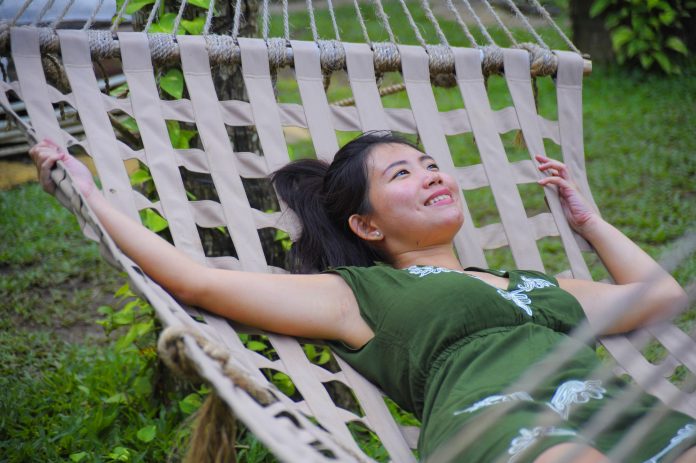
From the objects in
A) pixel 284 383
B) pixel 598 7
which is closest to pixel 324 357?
pixel 284 383

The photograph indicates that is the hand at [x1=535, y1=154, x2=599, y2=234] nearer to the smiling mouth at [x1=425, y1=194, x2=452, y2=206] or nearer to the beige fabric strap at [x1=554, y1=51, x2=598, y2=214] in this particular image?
the beige fabric strap at [x1=554, y1=51, x2=598, y2=214]

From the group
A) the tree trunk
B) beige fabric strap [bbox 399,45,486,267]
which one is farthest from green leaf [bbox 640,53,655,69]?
beige fabric strap [bbox 399,45,486,267]

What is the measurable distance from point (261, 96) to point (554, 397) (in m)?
1.14

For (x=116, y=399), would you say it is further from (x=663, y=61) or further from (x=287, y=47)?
(x=663, y=61)

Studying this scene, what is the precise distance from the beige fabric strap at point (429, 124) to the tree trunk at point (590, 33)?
12.4ft

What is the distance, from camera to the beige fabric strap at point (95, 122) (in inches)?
73.1

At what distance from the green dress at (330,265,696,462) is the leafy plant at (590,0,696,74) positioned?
4.08 meters

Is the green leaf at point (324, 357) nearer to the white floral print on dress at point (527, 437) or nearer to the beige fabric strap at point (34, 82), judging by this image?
the beige fabric strap at point (34, 82)

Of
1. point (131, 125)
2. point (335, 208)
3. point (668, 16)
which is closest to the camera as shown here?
point (335, 208)

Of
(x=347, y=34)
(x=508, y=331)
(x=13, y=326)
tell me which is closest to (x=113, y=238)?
(x=508, y=331)

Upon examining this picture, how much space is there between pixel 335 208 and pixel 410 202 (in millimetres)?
227

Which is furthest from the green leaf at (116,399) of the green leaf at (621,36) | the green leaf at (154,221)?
the green leaf at (621,36)

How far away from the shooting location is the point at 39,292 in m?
3.23

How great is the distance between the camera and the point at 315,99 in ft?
7.29
